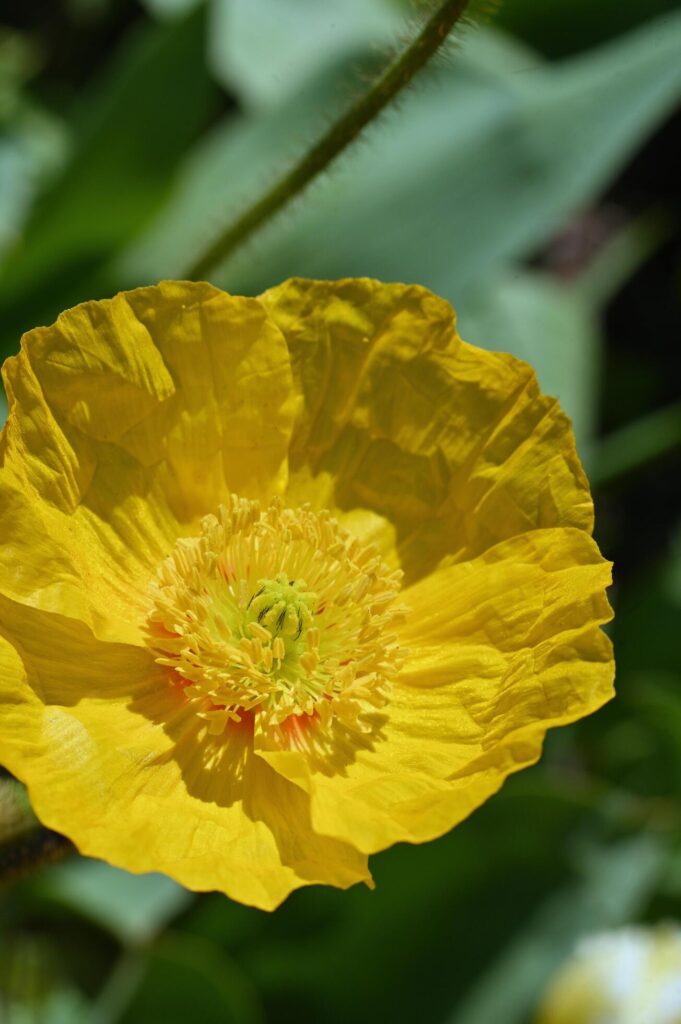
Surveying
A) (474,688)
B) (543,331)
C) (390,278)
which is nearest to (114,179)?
(390,278)

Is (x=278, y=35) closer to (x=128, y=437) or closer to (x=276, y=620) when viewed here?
(x=128, y=437)

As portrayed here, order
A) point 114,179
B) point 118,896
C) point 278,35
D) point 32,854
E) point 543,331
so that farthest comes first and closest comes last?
point 278,35
point 543,331
point 114,179
point 118,896
point 32,854

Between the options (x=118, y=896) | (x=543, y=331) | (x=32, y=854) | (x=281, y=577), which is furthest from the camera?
(x=543, y=331)

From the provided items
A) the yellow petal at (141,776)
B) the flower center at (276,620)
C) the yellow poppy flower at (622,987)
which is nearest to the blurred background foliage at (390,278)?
the yellow poppy flower at (622,987)

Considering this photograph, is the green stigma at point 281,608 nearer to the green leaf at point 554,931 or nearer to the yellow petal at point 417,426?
the yellow petal at point 417,426

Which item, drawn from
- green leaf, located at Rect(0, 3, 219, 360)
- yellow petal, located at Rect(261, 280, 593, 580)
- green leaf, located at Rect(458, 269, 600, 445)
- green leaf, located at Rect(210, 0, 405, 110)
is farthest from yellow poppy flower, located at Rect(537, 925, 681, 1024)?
green leaf, located at Rect(210, 0, 405, 110)

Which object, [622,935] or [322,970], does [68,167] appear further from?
[622,935]

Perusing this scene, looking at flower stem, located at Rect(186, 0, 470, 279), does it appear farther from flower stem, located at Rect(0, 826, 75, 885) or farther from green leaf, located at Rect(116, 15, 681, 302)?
flower stem, located at Rect(0, 826, 75, 885)
